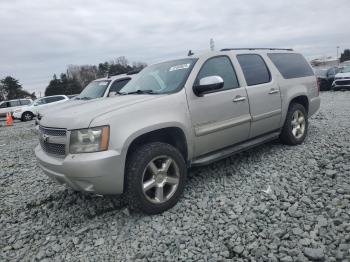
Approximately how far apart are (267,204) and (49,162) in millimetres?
2448

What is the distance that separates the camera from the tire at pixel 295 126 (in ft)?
18.0

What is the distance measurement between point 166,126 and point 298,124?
3163mm

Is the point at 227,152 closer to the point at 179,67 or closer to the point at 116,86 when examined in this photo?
the point at 179,67

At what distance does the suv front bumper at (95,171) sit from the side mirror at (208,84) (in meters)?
1.33

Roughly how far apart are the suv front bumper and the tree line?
3892 cm

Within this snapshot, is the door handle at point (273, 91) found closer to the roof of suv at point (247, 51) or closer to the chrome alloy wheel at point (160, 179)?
the roof of suv at point (247, 51)

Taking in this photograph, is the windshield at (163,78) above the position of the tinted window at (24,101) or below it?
above

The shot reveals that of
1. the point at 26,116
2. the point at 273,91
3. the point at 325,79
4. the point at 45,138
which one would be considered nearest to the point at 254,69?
the point at 273,91

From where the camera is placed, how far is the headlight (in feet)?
10.6

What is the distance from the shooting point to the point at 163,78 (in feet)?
14.4

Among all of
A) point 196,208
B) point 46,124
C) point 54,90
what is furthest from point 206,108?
point 54,90

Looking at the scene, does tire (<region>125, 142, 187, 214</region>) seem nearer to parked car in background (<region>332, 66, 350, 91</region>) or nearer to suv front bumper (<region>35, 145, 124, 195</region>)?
suv front bumper (<region>35, 145, 124, 195</region>)

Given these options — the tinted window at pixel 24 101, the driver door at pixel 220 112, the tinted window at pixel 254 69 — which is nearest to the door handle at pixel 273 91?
the tinted window at pixel 254 69

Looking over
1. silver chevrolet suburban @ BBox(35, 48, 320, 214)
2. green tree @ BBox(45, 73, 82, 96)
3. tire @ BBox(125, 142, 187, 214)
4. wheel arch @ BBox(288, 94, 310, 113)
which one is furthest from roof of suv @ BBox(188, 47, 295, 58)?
green tree @ BBox(45, 73, 82, 96)
